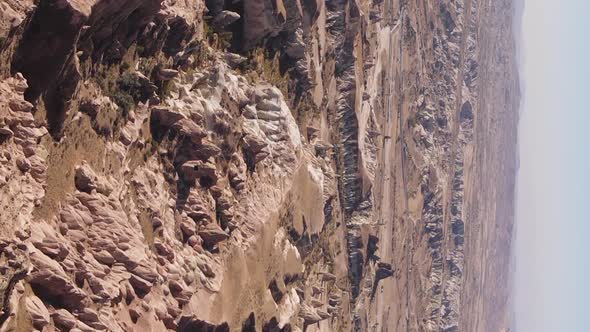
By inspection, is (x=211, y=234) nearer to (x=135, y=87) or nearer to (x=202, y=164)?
(x=202, y=164)

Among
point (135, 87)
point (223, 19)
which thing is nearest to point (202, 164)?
point (135, 87)

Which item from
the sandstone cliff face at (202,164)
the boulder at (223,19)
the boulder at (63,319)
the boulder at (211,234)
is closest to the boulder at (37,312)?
the sandstone cliff face at (202,164)

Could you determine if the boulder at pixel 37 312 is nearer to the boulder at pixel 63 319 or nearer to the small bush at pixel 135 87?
the boulder at pixel 63 319

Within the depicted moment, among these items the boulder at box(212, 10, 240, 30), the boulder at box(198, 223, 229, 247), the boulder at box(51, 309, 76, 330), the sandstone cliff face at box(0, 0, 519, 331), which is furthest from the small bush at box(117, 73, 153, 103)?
the boulder at box(51, 309, 76, 330)

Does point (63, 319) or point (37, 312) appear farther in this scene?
point (63, 319)

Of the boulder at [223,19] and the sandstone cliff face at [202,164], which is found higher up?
the boulder at [223,19]

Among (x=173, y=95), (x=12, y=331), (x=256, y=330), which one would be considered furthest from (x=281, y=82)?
(x=12, y=331)

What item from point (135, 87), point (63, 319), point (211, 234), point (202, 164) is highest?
point (135, 87)

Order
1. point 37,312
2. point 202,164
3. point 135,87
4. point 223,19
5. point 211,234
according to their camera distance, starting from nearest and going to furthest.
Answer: point 37,312 < point 135,87 < point 211,234 < point 202,164 < point 223,19

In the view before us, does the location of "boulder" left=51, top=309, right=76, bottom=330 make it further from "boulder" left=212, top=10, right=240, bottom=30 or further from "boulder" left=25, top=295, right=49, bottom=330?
"boulder" left=212, top=10, right=240, bottom=30
